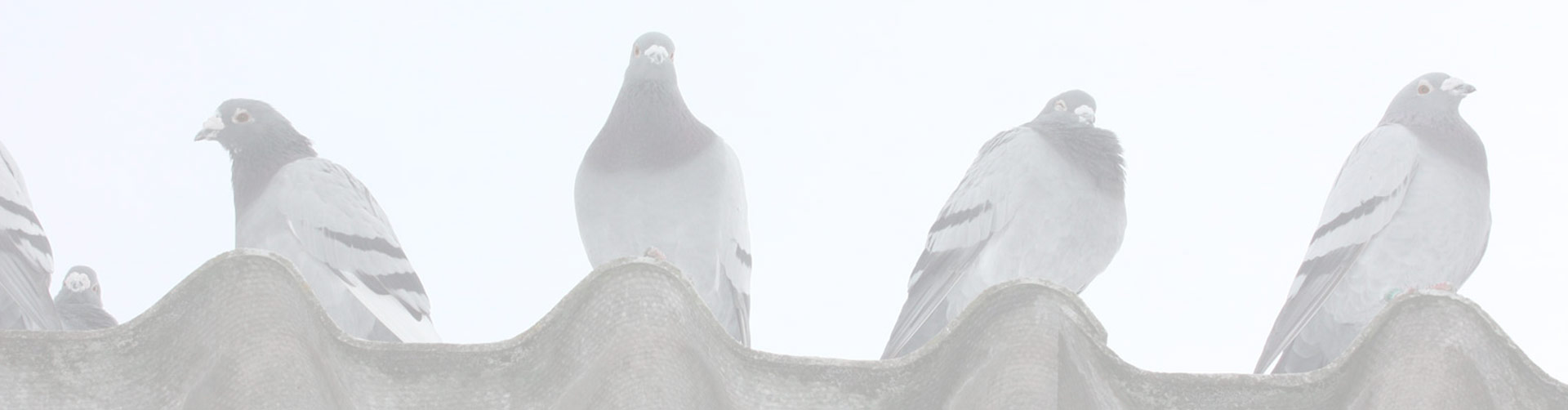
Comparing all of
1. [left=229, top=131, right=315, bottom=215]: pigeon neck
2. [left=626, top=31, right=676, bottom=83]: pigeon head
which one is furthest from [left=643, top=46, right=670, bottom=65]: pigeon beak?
[left=229, top=131, right=315, bottom=215]: pigeon neck

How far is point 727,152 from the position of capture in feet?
28.6

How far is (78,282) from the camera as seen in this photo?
376 inches

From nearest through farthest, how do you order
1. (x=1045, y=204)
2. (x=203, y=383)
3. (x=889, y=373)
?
(x=203, y=383) → (x=889, y=373) → (x=1045, y=204)

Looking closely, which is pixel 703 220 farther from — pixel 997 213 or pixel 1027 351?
pixel 1027 351

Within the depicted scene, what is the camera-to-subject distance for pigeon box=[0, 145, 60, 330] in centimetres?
597

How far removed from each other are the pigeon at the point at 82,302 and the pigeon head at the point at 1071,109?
4.49 m

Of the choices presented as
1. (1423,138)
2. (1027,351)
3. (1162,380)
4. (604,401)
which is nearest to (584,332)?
(604,401)

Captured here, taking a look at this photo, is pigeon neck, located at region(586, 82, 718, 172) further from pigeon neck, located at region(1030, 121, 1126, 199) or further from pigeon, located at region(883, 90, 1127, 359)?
pigeon neck, located at region(1030, 121, 1126, 199)

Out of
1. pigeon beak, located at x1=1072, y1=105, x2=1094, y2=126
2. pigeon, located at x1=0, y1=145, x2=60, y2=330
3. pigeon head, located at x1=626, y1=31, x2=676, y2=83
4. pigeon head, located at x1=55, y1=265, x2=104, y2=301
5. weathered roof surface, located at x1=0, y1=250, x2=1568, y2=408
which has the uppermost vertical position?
pigeon head, located at x1=626, y1=31, x2=676, y2=83

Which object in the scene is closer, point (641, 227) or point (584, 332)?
point (584, 332)

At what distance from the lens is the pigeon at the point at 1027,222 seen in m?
8.35

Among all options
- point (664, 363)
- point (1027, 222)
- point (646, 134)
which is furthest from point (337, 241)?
point (664, 363)

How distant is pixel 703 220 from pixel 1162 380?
15.0ft

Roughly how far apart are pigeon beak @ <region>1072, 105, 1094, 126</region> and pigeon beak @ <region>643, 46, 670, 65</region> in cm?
195
